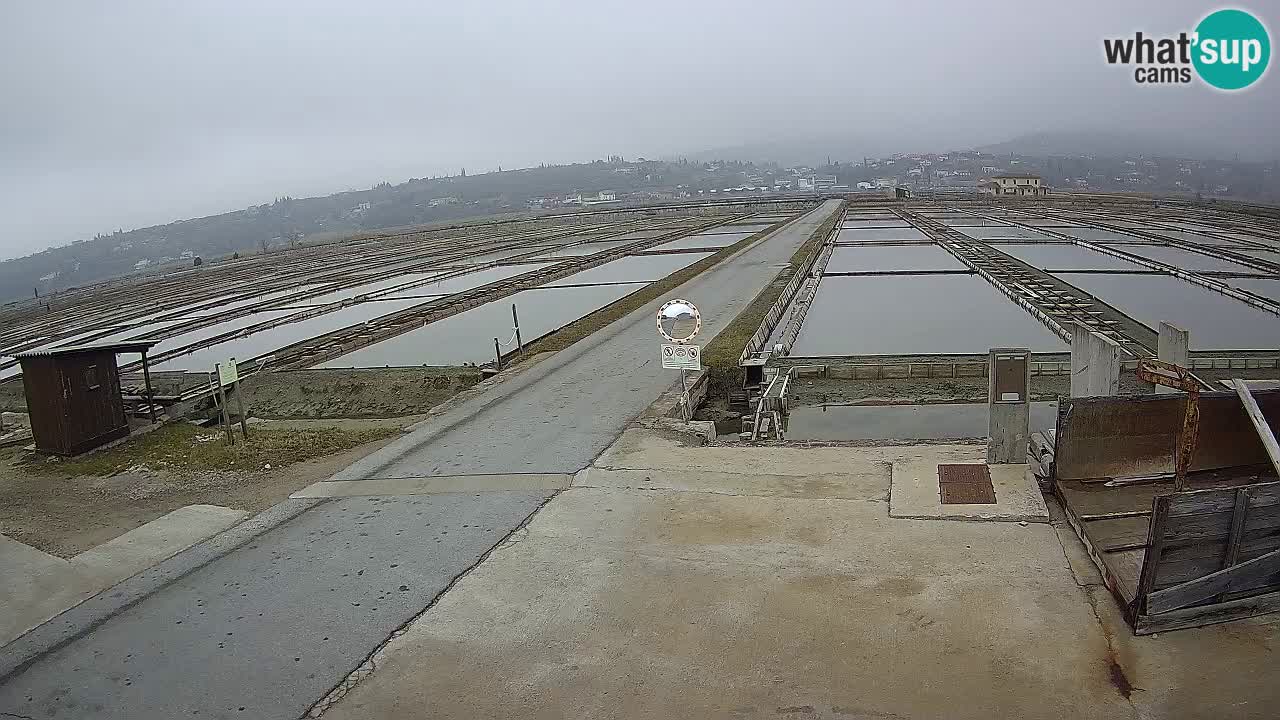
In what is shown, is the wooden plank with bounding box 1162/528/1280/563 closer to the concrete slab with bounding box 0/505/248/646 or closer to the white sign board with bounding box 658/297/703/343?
the white sign board with bounding box 658/297/703/343

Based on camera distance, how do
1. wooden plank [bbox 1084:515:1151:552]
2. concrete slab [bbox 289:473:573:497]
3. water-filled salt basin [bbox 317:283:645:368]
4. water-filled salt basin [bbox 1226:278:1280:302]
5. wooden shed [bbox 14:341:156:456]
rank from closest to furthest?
wooden plank [bbox 1084:515:1151:552]
concrete slab [bbox 289:473:573:497]
wooden shed [bbox 14:341:156:456]
water-filled salt basin [bbox 317:283:645:368]
water-filled salt basin [bbox 1226:278:1280:302]

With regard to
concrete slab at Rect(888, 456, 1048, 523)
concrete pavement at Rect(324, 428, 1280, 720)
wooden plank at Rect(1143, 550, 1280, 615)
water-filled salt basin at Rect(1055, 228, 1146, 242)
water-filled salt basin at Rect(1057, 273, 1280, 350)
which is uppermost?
wooden plank at Rect(1143, 550, 1280, 615)

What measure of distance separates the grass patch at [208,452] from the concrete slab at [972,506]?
22.6 ft

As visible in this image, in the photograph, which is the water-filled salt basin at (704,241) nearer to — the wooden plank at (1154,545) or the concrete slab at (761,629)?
the concrete slab at (761,629)

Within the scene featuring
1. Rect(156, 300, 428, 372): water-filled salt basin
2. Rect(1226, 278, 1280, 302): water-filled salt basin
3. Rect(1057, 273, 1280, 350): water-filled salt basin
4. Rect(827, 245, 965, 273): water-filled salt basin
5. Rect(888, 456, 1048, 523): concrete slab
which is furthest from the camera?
Rect(827, 245, 965, 273): water-filled salt basin

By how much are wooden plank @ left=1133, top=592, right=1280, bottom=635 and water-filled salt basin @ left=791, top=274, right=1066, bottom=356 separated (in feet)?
36.0

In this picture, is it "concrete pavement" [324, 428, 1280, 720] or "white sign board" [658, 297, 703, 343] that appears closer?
"concrete pavement" [324, 428, 1280, 720]

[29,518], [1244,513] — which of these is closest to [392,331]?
[29,518]

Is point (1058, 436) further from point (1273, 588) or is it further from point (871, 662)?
point (871, 662)

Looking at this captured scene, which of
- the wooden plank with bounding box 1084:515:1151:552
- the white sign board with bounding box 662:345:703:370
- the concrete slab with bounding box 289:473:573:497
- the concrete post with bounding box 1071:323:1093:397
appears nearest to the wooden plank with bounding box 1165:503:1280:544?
the wooden plank with bounding box 1084:515:1151:552

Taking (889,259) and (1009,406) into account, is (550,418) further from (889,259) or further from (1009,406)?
(889,259)

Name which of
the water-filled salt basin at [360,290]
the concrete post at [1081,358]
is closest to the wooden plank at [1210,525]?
the concrete post at [1081,358]

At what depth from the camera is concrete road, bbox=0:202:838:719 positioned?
15.4 feet

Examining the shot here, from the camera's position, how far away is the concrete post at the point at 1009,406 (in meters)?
6.92
